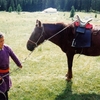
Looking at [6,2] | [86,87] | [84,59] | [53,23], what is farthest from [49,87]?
[6,2]

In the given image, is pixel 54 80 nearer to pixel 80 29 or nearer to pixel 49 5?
pixel 80 29

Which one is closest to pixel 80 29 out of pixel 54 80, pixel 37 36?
pixel 37 36

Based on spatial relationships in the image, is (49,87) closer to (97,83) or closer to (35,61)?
(97,83)

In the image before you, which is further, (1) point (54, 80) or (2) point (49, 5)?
(2) point (49, 5)

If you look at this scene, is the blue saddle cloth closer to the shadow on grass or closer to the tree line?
the shadow on grass

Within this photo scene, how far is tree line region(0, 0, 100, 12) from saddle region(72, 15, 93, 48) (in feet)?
223

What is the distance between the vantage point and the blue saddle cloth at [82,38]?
6.58 metres

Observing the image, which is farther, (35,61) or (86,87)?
(35,61)

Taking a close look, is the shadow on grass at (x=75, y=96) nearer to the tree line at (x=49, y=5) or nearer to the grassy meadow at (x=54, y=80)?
the grassy meadow at (x=54, y=80)

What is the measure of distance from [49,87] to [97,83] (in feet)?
5.81

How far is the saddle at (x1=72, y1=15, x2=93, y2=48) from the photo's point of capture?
6.59m

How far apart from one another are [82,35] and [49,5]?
95.9m

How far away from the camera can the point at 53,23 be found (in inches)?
267

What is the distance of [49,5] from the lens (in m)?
100
